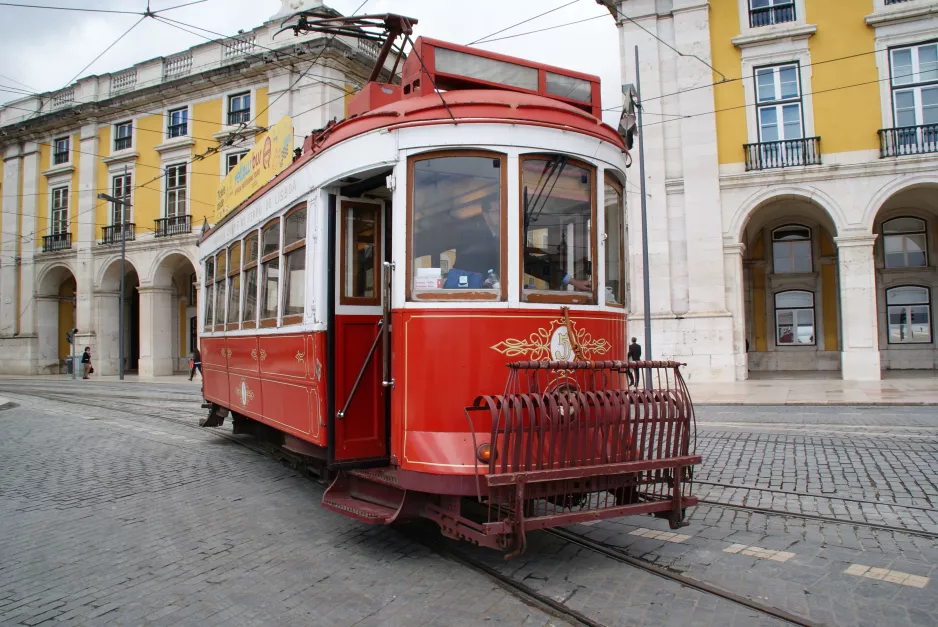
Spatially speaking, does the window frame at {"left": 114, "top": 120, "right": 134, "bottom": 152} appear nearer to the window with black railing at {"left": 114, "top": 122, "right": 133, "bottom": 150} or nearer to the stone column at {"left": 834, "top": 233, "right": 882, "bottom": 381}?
the window with black railing at {"left": 114, "top": 122, "right": 133, "bottom": 150}

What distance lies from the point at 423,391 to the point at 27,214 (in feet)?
125

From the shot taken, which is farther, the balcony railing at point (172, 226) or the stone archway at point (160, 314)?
the stone archway at point (160, 314)

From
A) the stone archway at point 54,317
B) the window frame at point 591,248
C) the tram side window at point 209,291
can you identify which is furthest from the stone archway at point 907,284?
the stone archway at point 54,317

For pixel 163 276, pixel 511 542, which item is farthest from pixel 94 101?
pixel 511 542

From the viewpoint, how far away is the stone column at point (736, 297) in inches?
786

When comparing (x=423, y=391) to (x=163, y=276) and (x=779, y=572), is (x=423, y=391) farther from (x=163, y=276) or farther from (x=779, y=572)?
(x=163, y=276)

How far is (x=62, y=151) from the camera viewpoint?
110ft

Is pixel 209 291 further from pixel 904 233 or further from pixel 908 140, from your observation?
pixel 904 233

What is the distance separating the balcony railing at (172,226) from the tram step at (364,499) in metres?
26.4

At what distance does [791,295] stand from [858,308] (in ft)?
16.6

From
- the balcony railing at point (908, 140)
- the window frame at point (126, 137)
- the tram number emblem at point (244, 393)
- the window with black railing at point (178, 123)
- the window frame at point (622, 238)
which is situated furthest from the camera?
the window frame at point (126, 137)

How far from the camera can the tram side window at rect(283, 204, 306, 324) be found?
566 cm

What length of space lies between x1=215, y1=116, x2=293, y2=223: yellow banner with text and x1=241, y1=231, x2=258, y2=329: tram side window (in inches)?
23.4

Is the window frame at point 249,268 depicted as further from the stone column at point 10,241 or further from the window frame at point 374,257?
the stone column at point 10,241
